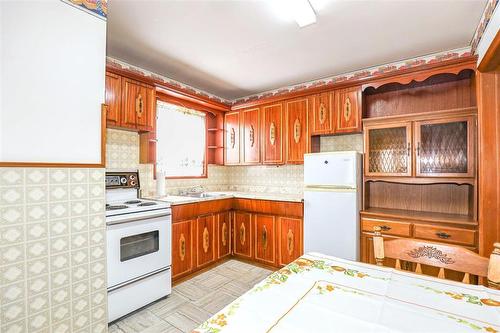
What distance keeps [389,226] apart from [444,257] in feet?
4.54

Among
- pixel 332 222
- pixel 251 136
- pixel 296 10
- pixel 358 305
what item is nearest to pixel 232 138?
pixel 251 136

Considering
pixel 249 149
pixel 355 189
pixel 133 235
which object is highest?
pixel 249 149

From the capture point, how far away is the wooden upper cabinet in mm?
2463

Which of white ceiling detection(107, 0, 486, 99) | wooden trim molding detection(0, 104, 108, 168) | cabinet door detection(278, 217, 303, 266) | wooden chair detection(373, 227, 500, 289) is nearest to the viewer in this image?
wooden chair detection(373, 227, 500, 289)

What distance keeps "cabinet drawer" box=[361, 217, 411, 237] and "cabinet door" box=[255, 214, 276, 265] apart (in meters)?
1.03

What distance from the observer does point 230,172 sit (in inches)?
165

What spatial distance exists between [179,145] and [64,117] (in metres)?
1.97

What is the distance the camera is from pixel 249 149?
11.8 feet

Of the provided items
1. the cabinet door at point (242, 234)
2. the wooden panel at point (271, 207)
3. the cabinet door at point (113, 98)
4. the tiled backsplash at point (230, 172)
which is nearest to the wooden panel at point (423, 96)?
the tiled backsplash at point (230, 172)

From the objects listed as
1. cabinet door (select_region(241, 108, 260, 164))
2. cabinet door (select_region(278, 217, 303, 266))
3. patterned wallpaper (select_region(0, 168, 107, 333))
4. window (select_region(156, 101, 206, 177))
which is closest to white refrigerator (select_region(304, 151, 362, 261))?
cabinet door (select_region(278, 217, 303, 266))

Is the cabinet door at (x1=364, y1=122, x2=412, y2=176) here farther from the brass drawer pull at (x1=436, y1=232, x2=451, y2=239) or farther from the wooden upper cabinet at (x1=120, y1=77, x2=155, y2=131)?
the wooden upper cabinet at (x1=120, y1=77, x2=155, y2=131)

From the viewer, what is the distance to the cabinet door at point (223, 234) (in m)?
3.18

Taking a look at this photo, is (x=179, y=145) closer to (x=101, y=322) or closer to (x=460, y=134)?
(x=101, y=322)

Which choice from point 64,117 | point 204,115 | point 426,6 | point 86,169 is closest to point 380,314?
point 86,169
